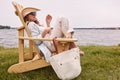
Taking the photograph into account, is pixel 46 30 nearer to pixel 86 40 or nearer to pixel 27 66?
pixel 27 66

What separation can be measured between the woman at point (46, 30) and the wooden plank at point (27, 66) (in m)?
0.21

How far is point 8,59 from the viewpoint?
7.84 m

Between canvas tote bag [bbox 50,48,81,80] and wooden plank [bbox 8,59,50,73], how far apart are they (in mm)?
476

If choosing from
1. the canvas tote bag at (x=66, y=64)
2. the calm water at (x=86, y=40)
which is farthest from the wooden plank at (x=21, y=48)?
the calm water at (x=86, y=40)

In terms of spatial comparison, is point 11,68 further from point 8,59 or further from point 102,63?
point 102,63

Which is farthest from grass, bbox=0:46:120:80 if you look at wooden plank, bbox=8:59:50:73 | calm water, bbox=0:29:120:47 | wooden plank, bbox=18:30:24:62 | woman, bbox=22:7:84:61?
calm water, bbox=0:29:120:47

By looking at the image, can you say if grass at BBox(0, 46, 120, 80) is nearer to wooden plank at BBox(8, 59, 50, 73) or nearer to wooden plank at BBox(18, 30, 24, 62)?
wooden plank at BBox(8, 59, 50, 73)

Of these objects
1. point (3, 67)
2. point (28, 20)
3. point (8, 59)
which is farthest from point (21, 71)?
point (8, 59)

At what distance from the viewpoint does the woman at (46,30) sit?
5926 mm

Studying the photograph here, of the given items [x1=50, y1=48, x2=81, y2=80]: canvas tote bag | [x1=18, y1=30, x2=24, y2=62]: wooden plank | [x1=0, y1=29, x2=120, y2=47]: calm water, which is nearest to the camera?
[x1=50, y1=48, x2=81, y2=80]: canvas tote bag

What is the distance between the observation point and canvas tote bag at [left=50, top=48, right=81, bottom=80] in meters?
5.77

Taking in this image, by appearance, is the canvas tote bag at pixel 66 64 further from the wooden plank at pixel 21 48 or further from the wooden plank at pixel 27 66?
the wooden plank at pixel 21 48

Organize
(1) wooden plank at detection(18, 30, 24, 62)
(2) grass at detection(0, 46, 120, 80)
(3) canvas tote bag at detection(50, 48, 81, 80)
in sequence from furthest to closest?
(1) wooden plank at detection(18, 30, 24, 62), (2) grass at detection(0, 46, 120, 80), (3) canvas tote bag at detection(50, 48, 81, 80)

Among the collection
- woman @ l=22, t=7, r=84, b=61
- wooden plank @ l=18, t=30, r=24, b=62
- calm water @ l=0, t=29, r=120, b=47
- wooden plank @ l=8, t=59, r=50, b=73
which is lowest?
calm water @ l=0, t=29, r=120, b=47
